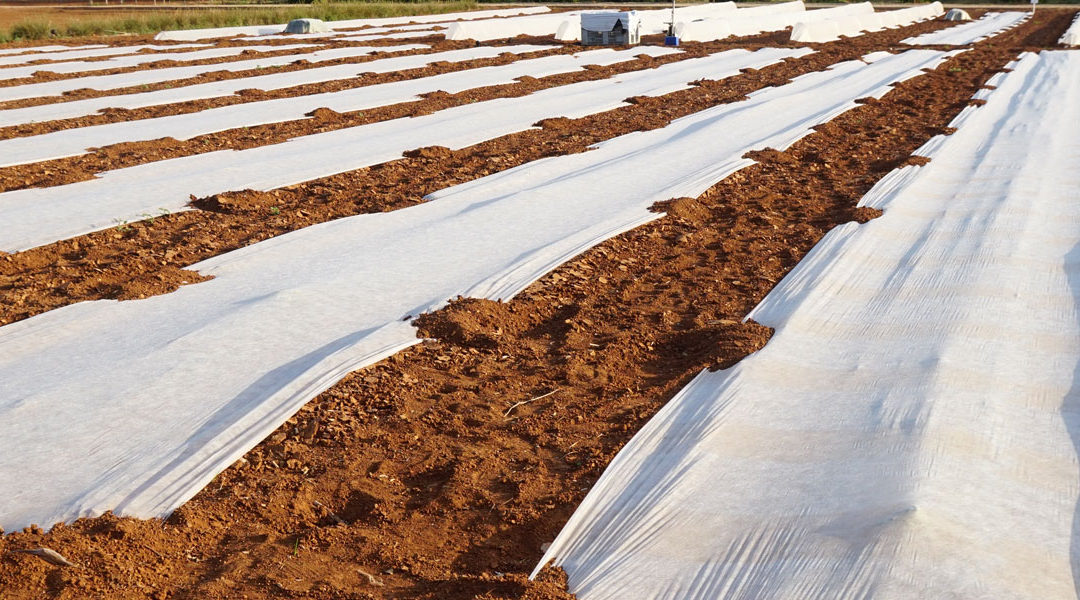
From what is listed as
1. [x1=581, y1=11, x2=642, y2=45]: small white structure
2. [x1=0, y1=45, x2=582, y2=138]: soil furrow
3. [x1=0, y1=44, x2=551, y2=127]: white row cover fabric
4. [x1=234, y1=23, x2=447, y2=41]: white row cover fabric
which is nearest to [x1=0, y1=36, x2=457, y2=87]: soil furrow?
[x1=234, y1=23, x2=447, y2=41]: white row cover fabric

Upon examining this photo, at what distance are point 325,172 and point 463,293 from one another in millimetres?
2789

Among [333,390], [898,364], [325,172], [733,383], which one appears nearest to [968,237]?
[898,364]

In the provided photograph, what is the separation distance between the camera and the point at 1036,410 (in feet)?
9.34

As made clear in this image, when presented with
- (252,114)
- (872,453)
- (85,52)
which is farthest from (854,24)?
(872,453)

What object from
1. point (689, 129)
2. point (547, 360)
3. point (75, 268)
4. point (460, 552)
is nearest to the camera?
point (460, 552)

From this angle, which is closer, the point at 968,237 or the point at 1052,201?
the point at 968,237

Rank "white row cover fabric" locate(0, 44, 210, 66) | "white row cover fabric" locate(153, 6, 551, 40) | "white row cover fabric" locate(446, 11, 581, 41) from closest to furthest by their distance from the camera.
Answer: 1. "white row cover fabric" locate(0, 44, 210, 66)
2. "white row cover fabric" locate(446, 11, 581, 41)
3. "white row cover fabric" locate(153, 6, 551, 40)

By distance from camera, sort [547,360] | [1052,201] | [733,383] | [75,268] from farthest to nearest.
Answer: [1052,201] → [75,268] → [547,360] → [733,383]

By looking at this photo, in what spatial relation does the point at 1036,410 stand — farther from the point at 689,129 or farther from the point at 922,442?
the point at 689,129

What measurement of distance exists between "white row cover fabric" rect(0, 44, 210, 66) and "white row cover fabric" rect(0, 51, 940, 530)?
409 inches

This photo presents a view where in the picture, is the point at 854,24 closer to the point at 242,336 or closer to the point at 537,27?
the point at 537,27

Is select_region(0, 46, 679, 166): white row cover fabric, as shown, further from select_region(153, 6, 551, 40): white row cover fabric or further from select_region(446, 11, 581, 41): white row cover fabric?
select_region(153, 6, 551, 40): white row cover fabric

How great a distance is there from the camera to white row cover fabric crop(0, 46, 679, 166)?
7.07 meters

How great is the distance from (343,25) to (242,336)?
1852cm
